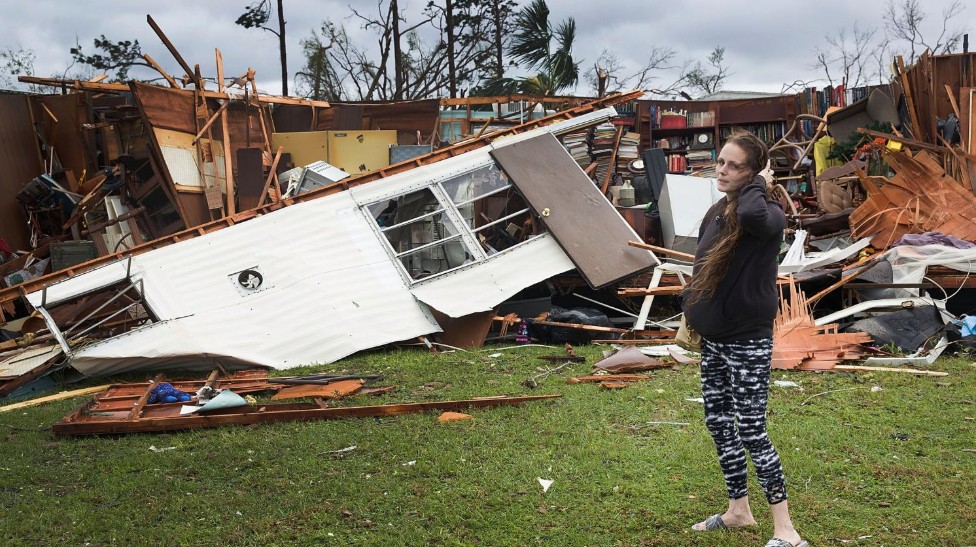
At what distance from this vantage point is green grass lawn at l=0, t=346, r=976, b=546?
4.25 metres

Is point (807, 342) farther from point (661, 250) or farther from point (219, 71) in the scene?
point (219, 71)

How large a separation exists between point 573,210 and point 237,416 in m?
5.25

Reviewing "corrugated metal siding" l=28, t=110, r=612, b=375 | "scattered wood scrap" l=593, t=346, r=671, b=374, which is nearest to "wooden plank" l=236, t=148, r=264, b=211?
"corrugated metal siding" l=28, t=110, r=612, b=375

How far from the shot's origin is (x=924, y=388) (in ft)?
22.7

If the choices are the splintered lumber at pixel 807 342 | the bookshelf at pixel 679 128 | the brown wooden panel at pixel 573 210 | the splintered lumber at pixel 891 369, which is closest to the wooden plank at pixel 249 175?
the brown wooden panel at pixel 573 210

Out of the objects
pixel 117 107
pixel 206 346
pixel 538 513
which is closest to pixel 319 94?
pixel 117 107

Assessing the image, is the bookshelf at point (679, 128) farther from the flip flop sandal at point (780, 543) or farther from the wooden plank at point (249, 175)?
the flip flop sandal at point (780, 543)

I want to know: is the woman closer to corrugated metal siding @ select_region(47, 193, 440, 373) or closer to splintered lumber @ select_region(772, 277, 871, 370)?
splintered lumber @ select_region(772, 277, 871, 370)

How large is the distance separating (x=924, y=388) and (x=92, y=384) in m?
7.92

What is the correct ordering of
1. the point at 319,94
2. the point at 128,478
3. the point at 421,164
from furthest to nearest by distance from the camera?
the point at 319,94 → the point at 421,164 → the point at 128,478

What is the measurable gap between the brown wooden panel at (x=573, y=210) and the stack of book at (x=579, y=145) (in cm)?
108

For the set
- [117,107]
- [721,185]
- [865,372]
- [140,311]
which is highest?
[117,107]

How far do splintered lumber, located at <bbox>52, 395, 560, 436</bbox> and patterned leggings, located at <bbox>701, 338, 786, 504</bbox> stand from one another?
3.06 metres

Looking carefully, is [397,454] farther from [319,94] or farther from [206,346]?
[319,94]
